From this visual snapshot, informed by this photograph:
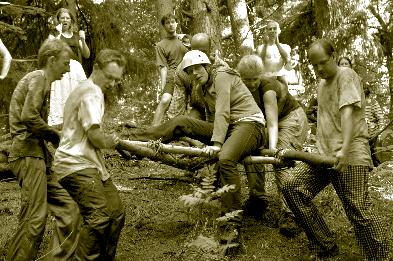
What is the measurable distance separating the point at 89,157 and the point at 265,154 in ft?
7.11

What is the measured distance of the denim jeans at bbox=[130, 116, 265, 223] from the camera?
497 cm

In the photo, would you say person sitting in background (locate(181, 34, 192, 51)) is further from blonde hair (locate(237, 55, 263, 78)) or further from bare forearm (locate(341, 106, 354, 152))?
bare forearm (locate(341, 106, 354, 152))

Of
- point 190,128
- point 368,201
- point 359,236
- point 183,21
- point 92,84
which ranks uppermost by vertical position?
point 183,21

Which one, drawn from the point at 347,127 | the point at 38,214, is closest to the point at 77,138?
the point at 38,214

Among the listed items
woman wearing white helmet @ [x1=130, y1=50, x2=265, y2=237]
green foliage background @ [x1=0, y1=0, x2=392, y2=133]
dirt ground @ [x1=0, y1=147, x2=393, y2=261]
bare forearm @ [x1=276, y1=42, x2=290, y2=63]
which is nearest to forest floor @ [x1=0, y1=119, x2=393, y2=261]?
dirt ground @ [x1=0, y1=147, x2=393, y2=261]

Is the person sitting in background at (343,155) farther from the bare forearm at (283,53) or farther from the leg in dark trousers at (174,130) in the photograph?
the bare forearm at (283,53)

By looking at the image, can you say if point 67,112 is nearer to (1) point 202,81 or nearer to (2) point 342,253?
(1) point 202,81

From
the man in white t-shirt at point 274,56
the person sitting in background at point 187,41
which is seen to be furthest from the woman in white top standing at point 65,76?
the man in white t-shirt at point 274,56

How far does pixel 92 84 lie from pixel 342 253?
351cm

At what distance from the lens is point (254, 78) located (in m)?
5.69

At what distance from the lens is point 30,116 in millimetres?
4480

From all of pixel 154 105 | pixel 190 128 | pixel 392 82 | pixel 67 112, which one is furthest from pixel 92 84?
pixel 154 105

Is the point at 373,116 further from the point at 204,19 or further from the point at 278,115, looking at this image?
the point at 204,19

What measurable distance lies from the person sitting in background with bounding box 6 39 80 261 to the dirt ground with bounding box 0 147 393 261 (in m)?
0.52
